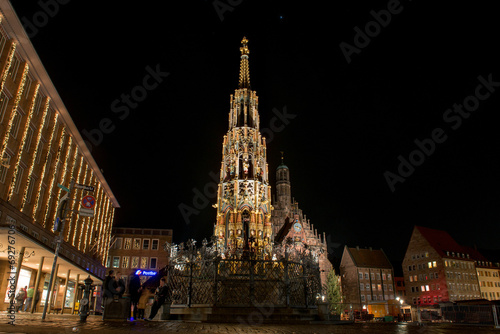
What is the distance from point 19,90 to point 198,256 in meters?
16.8

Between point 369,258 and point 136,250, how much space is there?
44764 millimetres

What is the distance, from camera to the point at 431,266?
64.0m

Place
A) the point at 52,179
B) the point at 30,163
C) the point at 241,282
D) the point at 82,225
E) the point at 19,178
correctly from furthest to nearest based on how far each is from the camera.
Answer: the point at 82,225, the point at 52,179, the point at 30,163, the point at 19,178, the point at 241,282

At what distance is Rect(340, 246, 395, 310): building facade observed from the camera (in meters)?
65.9

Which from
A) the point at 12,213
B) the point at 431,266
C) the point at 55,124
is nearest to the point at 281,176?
the point at 431,266

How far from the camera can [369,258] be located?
233ft

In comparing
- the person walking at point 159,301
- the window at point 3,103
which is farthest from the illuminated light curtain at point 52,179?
the person walking at point 159,301

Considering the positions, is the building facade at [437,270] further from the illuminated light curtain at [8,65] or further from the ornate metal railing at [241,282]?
the illuminated light curtain at [8,65]

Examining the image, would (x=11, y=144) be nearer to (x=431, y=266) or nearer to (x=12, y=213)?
(x=12, y=213)

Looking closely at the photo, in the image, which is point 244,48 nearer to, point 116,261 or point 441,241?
point 116,261

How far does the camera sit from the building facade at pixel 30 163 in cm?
2145

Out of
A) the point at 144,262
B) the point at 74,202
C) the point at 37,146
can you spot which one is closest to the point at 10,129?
the point at 37,146

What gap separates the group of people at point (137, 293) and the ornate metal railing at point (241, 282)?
2.71 feet

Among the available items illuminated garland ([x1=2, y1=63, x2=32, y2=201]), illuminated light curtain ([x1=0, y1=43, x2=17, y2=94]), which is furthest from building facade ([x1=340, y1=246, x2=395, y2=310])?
illuminated light curtain ([x1=0, y1=43, x2=17, y2=94])
